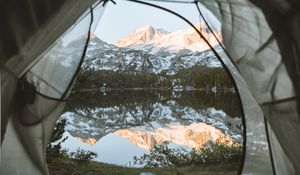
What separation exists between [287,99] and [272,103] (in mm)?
159

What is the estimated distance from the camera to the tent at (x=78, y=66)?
1593 mm

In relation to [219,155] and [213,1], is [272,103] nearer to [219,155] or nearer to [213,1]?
[213,1]

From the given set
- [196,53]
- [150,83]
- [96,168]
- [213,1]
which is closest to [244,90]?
[213,1]

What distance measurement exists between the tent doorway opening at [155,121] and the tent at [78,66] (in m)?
0.17

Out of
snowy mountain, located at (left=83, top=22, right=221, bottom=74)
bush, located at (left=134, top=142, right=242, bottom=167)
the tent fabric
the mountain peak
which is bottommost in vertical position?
bush, located at (left=134, top=142, right=242, bottom=167)

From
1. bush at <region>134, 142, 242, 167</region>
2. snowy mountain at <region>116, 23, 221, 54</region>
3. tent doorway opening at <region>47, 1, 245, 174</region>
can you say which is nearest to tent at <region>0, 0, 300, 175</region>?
tent doorway opening at <region>47, 1, 245, 174</region>

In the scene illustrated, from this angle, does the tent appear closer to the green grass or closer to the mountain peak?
the green grass

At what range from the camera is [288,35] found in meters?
1.73

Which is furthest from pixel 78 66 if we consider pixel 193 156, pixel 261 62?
pixel 193 156

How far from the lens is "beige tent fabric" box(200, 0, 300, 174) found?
72.8 inches

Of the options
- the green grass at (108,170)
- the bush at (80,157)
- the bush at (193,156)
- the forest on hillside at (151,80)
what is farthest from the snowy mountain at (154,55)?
the green grass at (108,170)

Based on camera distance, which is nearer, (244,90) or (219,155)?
(244,90)

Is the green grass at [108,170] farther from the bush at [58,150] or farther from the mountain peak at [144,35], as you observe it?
the mountain peak at [144,35]

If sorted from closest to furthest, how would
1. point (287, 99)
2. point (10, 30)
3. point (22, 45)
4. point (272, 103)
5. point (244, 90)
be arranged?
point (10, 30) < point (22, 45) < point (287, 99) < point (272, 103) < point (244, 90)
